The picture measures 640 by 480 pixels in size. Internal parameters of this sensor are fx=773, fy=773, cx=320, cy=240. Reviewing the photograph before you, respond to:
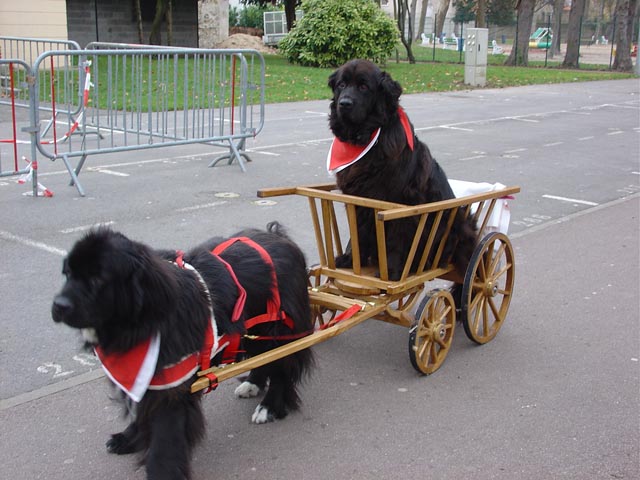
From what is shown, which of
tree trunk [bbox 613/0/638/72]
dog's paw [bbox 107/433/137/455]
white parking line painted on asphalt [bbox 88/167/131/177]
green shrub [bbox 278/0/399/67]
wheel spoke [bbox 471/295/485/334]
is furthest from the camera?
tree trunk [bbox 613/0/638/72]

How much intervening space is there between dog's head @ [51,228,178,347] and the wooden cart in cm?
136

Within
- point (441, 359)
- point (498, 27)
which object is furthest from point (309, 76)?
point (498, 27)

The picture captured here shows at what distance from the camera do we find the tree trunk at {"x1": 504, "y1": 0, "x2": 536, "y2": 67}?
36594mm

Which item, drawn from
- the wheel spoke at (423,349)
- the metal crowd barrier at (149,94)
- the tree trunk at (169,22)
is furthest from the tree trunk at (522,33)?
the wheel spoke at (423,349)

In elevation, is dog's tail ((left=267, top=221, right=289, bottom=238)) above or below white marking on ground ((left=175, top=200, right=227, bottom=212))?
above

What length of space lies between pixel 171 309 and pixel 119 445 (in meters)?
1.02

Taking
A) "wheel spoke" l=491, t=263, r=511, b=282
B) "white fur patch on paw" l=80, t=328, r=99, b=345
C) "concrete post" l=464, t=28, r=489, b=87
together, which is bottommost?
"wheel spoke" l=491, t=263, r=511, b=282

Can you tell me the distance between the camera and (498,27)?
73.6 metres

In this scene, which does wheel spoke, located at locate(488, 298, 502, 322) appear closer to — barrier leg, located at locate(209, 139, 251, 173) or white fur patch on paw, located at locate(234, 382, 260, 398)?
white fur patch on paw, located at locate(234, 382, 260, 398)

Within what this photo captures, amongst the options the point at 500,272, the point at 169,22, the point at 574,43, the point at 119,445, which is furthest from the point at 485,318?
the point at 574,43

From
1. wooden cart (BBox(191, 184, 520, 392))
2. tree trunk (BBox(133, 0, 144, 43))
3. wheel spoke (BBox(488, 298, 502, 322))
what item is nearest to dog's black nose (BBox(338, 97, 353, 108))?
wooden cart (BBox(191, 184, 520, 392))

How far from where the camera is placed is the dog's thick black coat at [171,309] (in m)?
2.77

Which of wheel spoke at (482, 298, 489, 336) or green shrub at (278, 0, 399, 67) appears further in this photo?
green shrub at (278, 0, 399, 67)

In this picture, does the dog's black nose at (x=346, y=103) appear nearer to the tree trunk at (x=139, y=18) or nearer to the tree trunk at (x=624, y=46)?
the tree trunk at (x=139, y=18)
